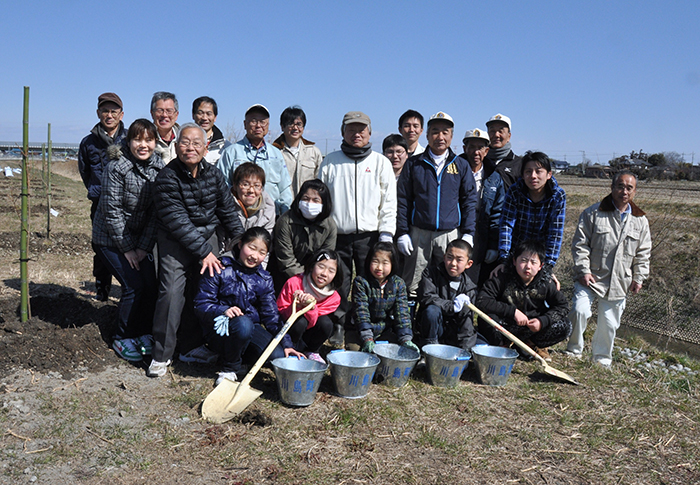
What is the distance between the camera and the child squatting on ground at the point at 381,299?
15.4ft

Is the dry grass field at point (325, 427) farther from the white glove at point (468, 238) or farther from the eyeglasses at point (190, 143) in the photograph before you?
the eyeglasses at point (190, 143)

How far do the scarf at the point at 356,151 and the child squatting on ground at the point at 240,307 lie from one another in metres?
1.26

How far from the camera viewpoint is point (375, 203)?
5.09 m

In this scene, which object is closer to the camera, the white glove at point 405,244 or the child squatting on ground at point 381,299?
the child squatting on ground at point 381,299

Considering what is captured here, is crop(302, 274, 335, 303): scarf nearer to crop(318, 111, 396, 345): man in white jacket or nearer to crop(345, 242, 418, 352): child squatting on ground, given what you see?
crop(345, 242, 418, 352): child squatting on ground

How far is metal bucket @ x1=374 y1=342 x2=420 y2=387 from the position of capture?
4.22 metres

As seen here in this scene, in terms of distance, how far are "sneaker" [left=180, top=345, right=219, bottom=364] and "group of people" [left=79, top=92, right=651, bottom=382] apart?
25 mm

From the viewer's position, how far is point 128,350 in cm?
452

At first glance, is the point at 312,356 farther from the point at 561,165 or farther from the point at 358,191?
the point at 561,165

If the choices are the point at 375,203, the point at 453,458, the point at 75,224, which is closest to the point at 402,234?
the point at 375,203

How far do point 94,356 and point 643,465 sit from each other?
13.3 ft

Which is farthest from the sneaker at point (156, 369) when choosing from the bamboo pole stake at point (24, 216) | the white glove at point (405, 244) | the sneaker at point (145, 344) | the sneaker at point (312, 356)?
the white glove at point (405, 244)

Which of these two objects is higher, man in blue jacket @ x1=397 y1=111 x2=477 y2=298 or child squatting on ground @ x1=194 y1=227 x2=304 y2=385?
man in blue jacket @ x1=397 y1=111 x2=477 y2=298

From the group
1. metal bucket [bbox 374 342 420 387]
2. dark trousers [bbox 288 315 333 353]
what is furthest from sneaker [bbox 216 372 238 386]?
metal bucket [bbox 374 342 420 387]
